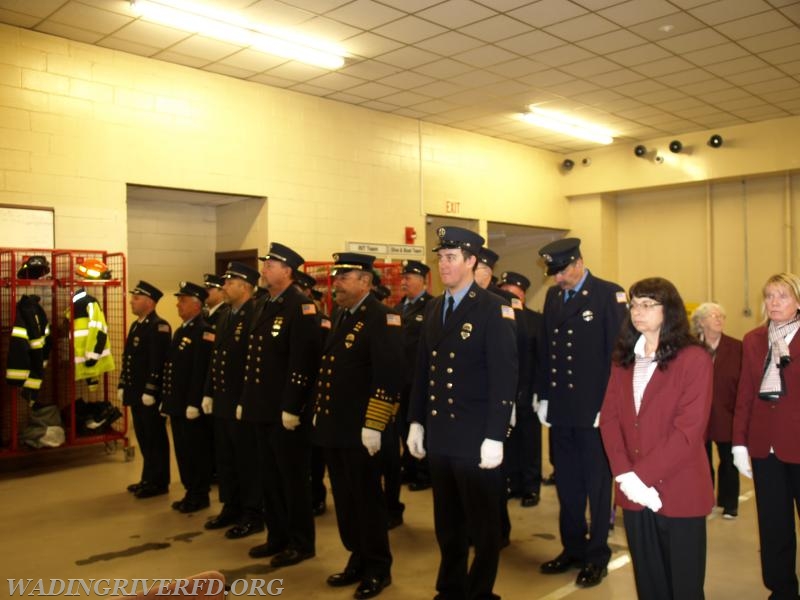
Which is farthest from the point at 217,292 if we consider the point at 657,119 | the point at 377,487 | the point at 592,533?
the point at 657,119

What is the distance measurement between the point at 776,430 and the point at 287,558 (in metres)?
2.62

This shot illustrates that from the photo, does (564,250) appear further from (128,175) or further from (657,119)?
(657,119)

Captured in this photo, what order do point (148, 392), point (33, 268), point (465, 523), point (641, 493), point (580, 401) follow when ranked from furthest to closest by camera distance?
point (33, 268), point (148, 392), point (580, 401), point (465, 523), point (641, 493)

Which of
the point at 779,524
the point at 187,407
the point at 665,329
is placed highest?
the point at 665,329

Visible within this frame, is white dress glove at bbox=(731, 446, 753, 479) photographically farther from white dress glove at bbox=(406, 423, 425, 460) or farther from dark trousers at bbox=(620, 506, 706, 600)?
white dress glove at bbox=(406, 423, 425, 460)

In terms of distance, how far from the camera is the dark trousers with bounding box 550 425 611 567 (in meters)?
3.79

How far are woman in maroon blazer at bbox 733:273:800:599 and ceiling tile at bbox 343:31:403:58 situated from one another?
4.98 metres

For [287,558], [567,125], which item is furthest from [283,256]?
[567,125]

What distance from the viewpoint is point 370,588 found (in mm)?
3605

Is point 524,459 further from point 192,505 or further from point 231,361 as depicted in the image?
point 192,505

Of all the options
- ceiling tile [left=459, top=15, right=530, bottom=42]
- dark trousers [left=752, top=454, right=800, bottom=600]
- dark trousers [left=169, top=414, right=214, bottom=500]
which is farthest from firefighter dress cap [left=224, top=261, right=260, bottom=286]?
ceiling tile [left=459, top=15, right=530, bottom=42]

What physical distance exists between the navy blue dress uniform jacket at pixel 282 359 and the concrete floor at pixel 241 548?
0.93 metres

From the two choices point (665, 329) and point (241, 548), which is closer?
point (665, 329)

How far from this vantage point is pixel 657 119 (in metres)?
10.2
